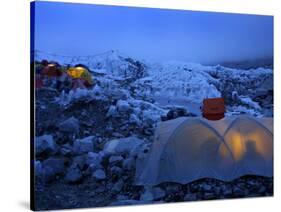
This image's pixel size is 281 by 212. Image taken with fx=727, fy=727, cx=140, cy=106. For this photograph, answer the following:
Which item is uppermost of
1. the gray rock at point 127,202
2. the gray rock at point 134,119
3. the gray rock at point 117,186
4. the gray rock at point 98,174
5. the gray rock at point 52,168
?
the gray rock at point 134,119

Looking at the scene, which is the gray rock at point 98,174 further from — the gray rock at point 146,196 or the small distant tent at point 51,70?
the small distant tent at point 51,70

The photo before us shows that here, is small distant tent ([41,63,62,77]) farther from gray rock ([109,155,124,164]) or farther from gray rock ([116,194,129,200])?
gray rock ([116,194,129,200])

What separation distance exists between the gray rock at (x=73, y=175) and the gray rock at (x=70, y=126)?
447 millimetres

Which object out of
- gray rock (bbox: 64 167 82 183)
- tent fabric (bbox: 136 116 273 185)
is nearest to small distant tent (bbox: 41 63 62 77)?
gray rock (bbox: 64 167 82 183)

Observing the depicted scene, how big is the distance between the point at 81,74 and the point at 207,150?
6.45ft

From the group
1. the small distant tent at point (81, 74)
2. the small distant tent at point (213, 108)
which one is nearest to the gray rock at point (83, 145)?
the small distant tent at point (81, 74)

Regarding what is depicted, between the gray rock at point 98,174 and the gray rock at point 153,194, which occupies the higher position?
the gray rock at point 98,174

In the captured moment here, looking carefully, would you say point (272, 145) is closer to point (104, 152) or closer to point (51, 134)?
point (104, 152)

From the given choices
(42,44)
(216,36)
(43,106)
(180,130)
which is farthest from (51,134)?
(216,36)

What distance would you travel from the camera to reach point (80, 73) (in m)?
8.81

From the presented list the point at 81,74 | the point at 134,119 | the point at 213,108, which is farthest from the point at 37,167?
the point at 213,108

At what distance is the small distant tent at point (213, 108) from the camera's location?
9.50m

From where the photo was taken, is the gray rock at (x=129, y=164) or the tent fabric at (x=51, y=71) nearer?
the tent fabric at (x=51, y=71)

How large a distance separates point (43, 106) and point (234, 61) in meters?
2.73
